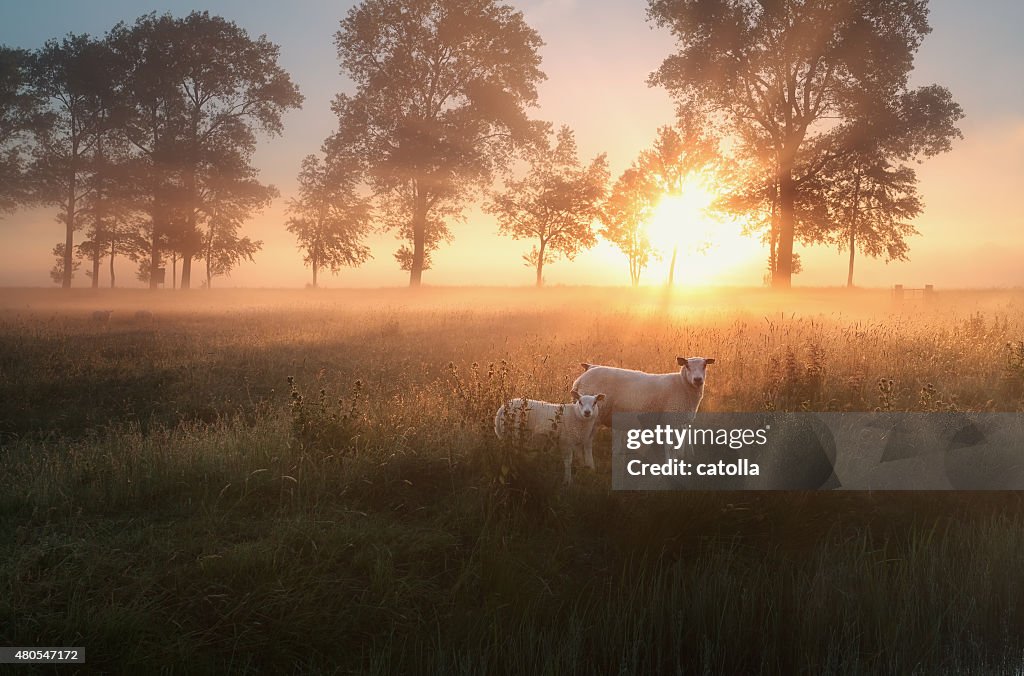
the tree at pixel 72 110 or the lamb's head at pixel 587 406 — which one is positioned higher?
the tree at pixel 72 110

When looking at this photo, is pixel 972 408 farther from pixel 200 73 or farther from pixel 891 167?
pixel 200 73

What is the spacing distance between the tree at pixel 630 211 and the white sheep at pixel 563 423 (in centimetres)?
3006

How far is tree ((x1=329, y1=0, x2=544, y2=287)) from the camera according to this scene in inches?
1314

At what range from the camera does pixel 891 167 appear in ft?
92.1

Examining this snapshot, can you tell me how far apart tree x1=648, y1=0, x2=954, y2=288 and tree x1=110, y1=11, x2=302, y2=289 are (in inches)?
803

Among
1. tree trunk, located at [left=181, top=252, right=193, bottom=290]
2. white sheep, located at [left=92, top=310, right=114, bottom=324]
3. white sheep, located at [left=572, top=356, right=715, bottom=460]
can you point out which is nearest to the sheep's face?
white sheep, located at [left=572, top=356, right=715, bottom=460]

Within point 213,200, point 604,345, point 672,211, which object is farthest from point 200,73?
point 604,345

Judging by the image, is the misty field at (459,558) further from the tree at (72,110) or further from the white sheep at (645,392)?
the tree at (72,110)

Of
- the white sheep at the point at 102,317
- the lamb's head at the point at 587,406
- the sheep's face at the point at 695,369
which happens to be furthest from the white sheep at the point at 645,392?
the white sheep at the point at 102,317

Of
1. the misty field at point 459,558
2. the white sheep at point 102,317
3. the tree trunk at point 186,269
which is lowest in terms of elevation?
the misty field at point 459,558

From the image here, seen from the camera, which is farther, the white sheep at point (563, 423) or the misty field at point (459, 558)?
the white sheep at point (563, 423)

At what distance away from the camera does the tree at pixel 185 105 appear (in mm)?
34312

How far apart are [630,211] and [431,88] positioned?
11786 mm

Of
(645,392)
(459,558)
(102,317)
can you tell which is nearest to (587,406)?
(645,392)
